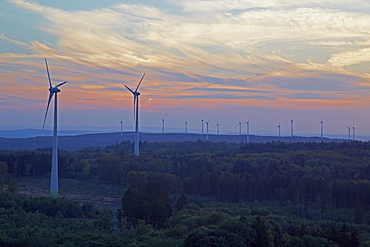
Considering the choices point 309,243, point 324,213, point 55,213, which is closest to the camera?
point 309,243

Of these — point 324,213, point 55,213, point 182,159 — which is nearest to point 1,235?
point 55,213

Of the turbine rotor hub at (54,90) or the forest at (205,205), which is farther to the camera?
the turbine rotor hub at (54,90)

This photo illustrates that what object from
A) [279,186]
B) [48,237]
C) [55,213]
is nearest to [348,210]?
[279,186]

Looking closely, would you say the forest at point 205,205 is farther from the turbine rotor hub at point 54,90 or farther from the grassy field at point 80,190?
the turbine rotor hub at point 54,90

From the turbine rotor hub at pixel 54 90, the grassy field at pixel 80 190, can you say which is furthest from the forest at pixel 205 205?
the turbine rotor hub at pixel 54 90

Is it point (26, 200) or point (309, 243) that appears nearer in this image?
point (309, 243)

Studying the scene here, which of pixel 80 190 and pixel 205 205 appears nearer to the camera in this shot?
pixel 205 205

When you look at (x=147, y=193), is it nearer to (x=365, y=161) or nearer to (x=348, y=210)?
(x=348, y=210)

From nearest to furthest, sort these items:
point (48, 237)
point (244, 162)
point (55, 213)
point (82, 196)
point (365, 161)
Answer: point (48, 237), point (55, 213), point (82, 196), point (365, 161), point (244, 162)
